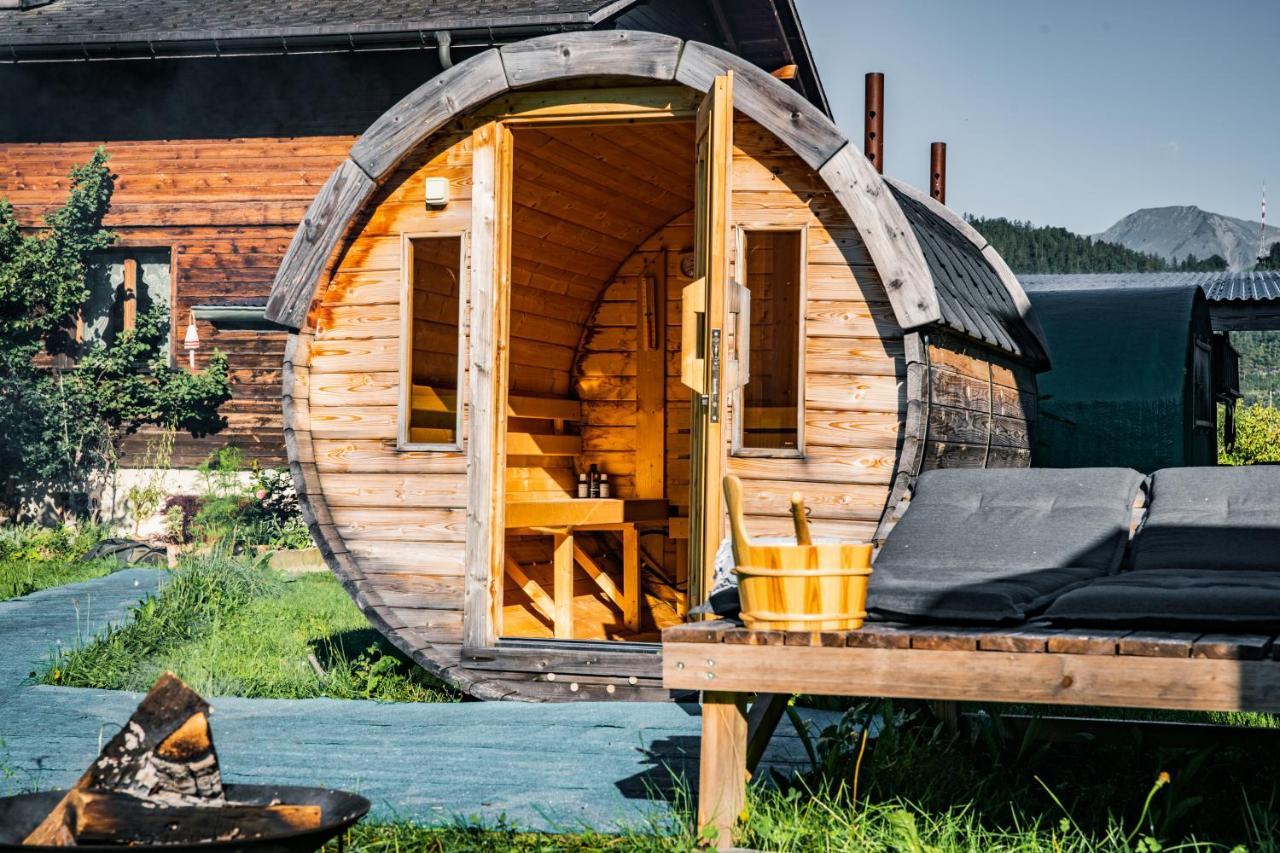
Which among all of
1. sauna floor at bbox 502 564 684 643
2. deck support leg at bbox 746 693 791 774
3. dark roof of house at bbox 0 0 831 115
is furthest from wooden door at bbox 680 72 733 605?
dark roof of house at bbox 0 0 831 115

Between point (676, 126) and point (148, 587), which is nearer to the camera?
point (676, 126)

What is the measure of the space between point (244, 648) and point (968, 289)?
429 centimetres

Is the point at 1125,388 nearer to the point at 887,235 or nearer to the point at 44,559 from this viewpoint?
the point at 887,235

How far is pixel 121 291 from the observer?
1399cm

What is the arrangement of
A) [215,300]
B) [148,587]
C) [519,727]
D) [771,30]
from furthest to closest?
[771,30] → [215,300] → [148,587] → [519,727]

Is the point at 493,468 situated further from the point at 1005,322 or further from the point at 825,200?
the point at 1005,322

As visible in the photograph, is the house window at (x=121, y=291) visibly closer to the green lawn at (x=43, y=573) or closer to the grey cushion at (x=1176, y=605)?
the green lawn at (x=43, y=573)

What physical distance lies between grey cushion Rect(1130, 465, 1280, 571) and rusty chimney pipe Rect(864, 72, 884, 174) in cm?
637

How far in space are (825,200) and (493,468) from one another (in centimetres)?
193

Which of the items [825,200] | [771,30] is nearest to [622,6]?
[771,30]

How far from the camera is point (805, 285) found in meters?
6.36

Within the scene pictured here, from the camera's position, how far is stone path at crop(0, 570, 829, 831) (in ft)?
15.5

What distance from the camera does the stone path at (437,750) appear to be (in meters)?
4.72

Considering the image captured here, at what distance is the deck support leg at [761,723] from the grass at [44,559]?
7389 mm
